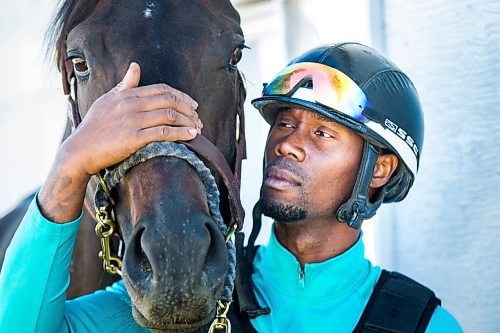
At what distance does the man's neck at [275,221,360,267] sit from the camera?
2494 millimetres

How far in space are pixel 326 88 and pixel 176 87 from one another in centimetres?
70

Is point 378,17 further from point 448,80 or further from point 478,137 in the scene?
point 478,137

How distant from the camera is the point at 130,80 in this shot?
189 centimetres

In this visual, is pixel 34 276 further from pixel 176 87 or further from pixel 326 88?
pixel 326 88

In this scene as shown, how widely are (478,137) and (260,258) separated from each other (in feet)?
3.95

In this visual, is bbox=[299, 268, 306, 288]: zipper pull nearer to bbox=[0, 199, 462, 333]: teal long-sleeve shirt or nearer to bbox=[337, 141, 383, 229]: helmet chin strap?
bbox=[0, 199, 462, 333]: teal long-sleeve shirt

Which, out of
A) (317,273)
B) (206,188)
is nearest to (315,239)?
(317,273)

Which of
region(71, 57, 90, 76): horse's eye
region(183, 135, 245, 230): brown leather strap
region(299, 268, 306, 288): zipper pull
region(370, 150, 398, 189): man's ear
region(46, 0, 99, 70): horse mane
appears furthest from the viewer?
region(370, 150, 398, 189): man's ear

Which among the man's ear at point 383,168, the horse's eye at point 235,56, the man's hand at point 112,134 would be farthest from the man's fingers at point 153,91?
the man's ear at point 383,168

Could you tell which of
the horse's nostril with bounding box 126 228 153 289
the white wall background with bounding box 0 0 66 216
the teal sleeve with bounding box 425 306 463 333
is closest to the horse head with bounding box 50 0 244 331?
the horse's nostril with bounding box 126 228 153 289

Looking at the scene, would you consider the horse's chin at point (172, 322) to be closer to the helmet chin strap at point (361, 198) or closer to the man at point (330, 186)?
the man at point (330, 186)

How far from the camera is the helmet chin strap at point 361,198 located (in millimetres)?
2471

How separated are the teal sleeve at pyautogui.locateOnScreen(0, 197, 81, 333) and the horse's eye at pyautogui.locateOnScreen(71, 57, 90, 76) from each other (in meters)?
0.48

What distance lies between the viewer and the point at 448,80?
329 centimetres
